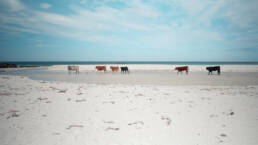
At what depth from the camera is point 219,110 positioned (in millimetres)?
4820

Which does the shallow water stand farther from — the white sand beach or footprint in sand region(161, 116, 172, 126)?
footprint in sand region(161, 116, 172, 126)

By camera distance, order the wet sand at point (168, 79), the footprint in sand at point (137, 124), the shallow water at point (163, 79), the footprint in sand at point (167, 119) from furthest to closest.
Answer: the shallow water at point (163, 79) < the wet sand at point (168, 79) < the footprint in sand at point (167, 119) < the footprint in sand at point (137, 124)

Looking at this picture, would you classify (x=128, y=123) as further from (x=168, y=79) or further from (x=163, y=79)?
(x=168, y=79)

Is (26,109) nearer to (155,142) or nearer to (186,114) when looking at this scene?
(155,142)

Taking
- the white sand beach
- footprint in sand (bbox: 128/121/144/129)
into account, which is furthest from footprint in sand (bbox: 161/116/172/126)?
footprint in sand (bbox: 128/121/144/129)

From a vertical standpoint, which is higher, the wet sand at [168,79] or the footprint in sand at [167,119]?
the wet sand at [168,79]

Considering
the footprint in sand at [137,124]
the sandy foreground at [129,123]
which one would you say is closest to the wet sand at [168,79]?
the sandy foreground at [129,123]

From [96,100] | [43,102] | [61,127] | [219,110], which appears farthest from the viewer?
[96,100]

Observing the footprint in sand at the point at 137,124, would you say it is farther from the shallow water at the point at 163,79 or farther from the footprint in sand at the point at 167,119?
the shallow water at the point at 163,79

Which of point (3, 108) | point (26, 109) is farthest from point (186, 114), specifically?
point (3, 108)

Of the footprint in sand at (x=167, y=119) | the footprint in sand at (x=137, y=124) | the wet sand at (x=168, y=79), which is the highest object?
the wet sand at (x=168, y=79)

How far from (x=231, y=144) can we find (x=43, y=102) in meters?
6.73

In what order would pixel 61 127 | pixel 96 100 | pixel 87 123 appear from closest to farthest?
pixel 61 127 → pixel 87 123 → pixel 96 100

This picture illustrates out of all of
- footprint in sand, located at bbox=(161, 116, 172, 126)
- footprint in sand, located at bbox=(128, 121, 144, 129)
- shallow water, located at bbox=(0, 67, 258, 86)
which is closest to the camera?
footprint in sand, located at bbox=(128, 121, 144, 129)
